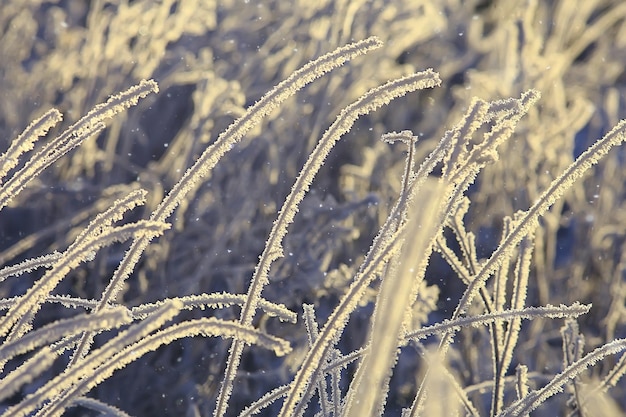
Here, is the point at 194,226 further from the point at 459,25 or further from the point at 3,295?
the point at 459,25

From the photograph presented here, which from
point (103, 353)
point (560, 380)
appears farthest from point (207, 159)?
point (560, 380)

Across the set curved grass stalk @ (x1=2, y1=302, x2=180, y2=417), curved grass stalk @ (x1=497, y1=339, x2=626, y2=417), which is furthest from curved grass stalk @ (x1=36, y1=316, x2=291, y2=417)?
curved grass stalk @ (x1=497, y1=339, x2=626, y2=417)

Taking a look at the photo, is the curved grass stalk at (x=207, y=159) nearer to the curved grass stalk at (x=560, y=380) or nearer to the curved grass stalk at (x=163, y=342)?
the curved grass stalk at (x=163, y=342)

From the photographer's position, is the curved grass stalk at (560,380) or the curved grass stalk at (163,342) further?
the curved grass stalk at (560,380)

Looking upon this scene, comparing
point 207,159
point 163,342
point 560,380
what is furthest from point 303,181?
point 560,380

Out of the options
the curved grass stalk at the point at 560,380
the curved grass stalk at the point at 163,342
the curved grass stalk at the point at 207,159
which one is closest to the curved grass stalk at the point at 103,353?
the curved grass stalk at the point at 163,342

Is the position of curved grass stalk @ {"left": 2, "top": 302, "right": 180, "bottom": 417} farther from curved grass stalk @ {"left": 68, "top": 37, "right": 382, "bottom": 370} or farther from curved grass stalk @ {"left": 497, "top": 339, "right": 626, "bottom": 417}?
curved grass stalk @ {"left": 497, "top": 339, "right": 626, "bottom": 417}

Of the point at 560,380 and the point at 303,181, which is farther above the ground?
the point at 303,181

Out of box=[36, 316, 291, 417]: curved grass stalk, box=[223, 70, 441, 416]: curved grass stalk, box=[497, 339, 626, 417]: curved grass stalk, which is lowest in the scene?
box=[497, 339, 626, 417]: curved grass stalk

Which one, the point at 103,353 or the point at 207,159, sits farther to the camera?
the point at 207,159

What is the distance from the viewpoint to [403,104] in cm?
217

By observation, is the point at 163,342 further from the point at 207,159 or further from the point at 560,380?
the point at 560,380

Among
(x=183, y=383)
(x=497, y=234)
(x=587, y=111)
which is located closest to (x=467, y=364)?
(x=497, y=234)

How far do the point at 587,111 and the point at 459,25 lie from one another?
71 cm
